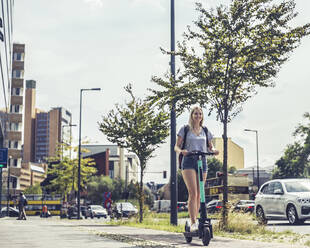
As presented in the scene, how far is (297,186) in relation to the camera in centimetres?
1697

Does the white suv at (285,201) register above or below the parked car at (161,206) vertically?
above

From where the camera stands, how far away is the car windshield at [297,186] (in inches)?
661

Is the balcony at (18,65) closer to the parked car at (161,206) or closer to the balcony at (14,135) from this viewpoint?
the balcony at (14,135)

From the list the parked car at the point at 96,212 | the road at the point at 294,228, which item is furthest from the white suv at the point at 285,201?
the parked car at the point at 96,212

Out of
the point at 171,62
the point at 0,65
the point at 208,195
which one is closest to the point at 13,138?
the point at 208,195

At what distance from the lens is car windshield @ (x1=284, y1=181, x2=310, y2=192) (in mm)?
16780

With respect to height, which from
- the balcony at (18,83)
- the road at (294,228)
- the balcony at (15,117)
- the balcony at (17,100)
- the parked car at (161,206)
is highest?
the balcony at (18,83)

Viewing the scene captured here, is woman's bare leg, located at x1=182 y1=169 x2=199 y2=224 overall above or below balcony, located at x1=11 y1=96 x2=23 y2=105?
below

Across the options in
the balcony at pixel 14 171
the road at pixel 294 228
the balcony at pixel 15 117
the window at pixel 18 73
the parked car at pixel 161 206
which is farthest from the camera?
the window at pixel 18 73

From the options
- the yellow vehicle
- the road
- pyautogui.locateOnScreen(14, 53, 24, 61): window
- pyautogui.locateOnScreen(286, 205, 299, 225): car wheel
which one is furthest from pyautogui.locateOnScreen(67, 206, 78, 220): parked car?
pyautogui.locateOnScreen(14, 53, 24, 61): window

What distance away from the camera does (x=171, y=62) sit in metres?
17.1

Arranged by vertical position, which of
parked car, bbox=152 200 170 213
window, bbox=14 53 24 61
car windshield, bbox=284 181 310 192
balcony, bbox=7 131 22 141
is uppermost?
window, bbox=14 53 24 61

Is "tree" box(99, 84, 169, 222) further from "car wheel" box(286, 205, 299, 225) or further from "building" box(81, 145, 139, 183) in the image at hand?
"building" box(81, 145, 139, 183)

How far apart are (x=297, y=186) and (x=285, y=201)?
0.84 m
